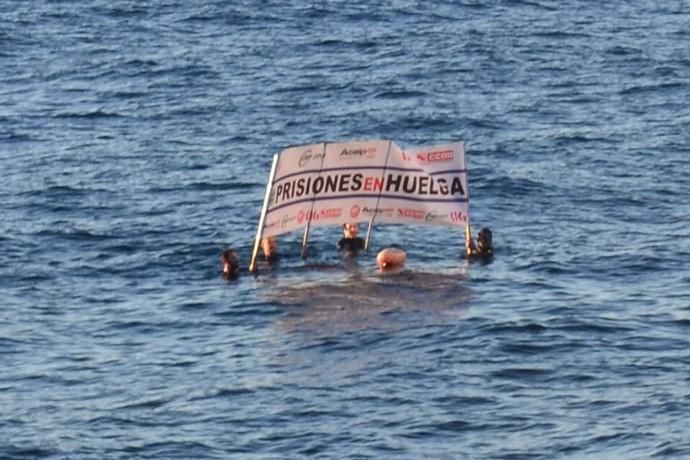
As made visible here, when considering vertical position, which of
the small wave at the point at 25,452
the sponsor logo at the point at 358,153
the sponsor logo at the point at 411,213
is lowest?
the small wave at the point at 25,452

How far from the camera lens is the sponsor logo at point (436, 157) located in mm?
52756

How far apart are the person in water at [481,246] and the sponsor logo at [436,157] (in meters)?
2.10

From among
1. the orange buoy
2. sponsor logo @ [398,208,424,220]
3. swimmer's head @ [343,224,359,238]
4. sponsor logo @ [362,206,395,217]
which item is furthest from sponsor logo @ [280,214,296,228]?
sponsor logo @ [398,208,424,220]

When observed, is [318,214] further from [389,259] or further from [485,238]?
[485,238]

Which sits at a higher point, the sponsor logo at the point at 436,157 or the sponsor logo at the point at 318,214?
the sponsor logo at the point at 436,157

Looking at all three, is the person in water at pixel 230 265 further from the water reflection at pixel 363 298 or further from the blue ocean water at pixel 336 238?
the water reflection at pixel 363 298

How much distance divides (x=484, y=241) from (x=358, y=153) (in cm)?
413

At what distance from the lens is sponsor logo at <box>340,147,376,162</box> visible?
52.3 m

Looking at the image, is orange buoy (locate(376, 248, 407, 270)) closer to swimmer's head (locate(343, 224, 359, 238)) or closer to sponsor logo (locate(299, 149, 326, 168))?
swimmer's head (locate(343, 224, 359, 238))

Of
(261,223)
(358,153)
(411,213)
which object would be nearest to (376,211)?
(411,213)

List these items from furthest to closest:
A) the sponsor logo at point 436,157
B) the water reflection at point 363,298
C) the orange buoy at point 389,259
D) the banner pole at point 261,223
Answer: the sponsor logo at point 436,157
the orange buoy at point 389,259
the banner pole at point 261,223
the water reflection at point 363,298

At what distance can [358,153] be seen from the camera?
52438 mm

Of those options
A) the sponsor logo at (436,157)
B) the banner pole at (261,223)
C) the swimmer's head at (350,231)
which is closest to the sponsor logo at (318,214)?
the banner pole at (261,223)

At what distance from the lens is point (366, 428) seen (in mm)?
40719
